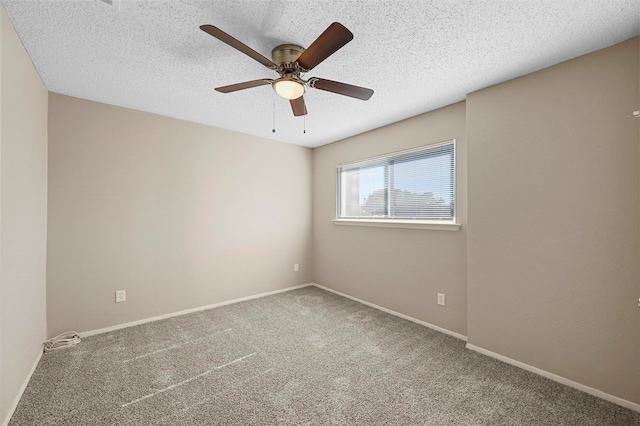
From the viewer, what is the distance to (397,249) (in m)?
3.20

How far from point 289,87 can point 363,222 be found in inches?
87.5

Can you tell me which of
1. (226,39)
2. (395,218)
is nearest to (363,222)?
(395,218)

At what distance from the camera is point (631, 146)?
1678mm

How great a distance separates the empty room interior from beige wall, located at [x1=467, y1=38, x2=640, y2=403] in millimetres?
13

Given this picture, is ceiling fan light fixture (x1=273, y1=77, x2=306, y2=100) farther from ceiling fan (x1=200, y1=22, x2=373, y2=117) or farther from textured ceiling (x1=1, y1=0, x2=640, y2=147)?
textured ceiling (x1=1, y1=0, x2=640, y2=147)

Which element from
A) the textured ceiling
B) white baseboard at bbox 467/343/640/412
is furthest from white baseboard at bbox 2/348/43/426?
white baseboard at bbox 467/343/640/412

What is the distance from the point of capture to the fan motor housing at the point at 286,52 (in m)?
1.75

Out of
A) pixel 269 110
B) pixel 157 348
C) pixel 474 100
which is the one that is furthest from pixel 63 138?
pixel 474 100

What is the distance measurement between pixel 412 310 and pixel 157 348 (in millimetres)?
2553

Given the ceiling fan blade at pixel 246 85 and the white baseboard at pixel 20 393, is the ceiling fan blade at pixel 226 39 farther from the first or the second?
the white baseboard at pixel 20 393

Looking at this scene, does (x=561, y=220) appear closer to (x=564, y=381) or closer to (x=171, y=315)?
(x=564, y=381)

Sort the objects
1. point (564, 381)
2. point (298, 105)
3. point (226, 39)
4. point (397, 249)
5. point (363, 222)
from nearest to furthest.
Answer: point (226, 39), point (564, 381), point (298, 105), point (397, 249), point (363, 222)

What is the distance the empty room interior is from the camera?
Result: 63.1 inches

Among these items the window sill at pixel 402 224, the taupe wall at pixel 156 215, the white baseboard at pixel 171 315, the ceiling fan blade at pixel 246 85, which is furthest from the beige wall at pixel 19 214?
the window sill at pixel 402 224
